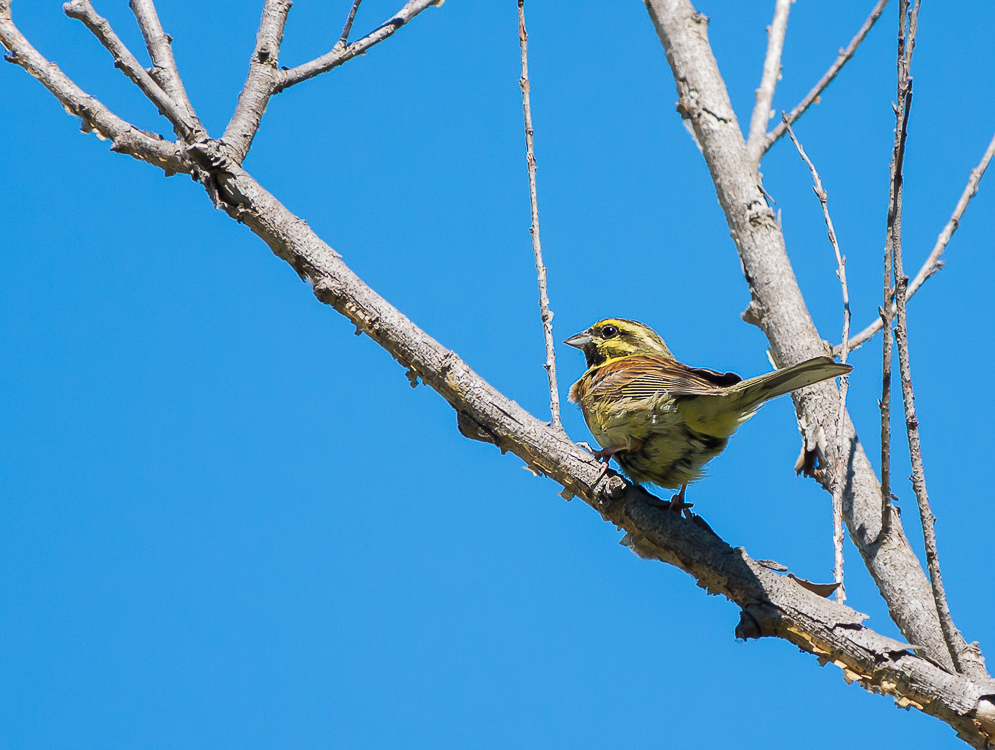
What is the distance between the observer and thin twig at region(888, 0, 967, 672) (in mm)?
2852

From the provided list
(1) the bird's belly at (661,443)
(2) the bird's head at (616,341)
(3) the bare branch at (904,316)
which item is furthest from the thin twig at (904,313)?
(2) the bird's head at (616,341)

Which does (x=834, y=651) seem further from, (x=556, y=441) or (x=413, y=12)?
(x=413, y=12)

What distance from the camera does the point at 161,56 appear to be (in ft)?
13.4

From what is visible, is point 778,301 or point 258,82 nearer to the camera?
point 258,82

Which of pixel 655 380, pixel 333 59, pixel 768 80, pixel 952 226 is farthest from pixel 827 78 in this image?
pixel 333 59

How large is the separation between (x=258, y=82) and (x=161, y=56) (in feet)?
1.49

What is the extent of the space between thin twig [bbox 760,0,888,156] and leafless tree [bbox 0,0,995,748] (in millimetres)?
1023

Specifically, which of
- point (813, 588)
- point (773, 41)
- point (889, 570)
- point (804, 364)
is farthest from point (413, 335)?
point (773, 41)

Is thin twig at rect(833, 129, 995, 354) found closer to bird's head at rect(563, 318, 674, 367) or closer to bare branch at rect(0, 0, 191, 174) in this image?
bird's head at rect(563, 318, 674, 367)

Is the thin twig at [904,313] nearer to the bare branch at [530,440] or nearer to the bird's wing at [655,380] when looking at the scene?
the bare branch at [530,440]

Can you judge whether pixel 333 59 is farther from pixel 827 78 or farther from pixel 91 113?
pixel 827 78

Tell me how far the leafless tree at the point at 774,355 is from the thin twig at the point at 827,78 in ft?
3.36

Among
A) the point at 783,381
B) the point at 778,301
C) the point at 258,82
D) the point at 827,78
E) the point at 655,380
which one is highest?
the point at 827,78

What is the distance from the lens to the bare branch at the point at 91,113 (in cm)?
379
